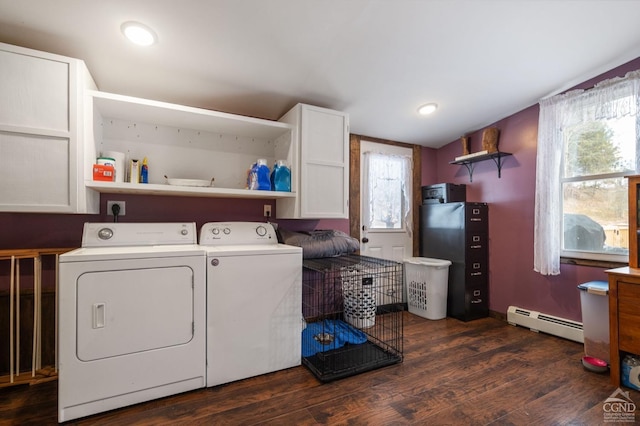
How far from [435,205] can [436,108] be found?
1104 mm

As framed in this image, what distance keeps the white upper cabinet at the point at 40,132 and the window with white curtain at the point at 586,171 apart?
358 cm

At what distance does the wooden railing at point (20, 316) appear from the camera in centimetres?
184

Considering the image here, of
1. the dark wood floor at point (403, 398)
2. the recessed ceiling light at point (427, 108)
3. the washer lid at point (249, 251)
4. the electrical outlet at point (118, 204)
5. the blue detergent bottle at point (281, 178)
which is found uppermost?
the recessed ceiling light at point (427, 108)

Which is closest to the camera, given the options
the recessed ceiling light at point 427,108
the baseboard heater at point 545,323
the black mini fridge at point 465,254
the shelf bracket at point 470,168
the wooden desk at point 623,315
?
the wooden desk at point 623,315

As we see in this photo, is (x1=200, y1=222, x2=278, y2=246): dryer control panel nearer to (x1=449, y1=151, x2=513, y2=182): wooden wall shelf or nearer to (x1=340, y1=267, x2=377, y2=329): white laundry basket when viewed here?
(x1=340, y1=267, x2=377, y2=329): white laundry basket

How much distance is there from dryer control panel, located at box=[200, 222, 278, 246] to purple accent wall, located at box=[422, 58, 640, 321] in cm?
240

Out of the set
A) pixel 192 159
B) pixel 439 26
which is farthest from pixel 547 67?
pixel 192 159

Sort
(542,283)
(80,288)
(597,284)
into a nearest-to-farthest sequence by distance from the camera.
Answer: (80,288) < (597,284) < (542,283)

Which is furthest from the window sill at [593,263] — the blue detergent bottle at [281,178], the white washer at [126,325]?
the white washer at [126,325]

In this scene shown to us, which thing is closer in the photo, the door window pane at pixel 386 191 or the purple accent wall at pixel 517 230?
the purple accent wall at pixel 517 230

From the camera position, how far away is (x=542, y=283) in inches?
112

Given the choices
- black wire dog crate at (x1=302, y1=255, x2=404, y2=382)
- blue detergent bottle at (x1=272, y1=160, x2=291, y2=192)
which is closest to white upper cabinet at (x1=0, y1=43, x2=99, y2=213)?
blue detergent bottle at (x1=272, y1=160, x2=291, y2=192)

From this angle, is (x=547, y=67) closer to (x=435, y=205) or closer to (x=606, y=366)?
(x=435, y=205)

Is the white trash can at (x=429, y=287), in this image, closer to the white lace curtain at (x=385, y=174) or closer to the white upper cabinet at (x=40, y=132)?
the white lace curtain at (x=385, y=174)
